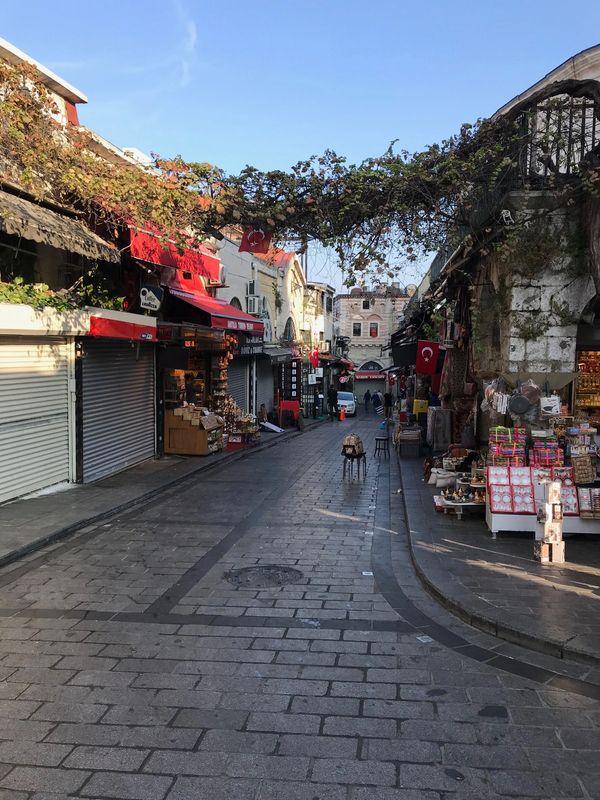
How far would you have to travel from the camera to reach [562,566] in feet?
22.6

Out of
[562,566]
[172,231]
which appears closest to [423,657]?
[562,566]

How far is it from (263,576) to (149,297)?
8463mm

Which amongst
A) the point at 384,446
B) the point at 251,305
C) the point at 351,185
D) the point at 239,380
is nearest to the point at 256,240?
the point at 351,185

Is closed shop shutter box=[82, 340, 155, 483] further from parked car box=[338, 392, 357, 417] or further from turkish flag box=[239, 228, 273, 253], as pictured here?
parked car box=[338, 392, 357, 417]

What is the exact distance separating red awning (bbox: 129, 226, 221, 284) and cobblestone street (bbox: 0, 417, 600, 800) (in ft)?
19.5

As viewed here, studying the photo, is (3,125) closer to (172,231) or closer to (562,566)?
(172,231)

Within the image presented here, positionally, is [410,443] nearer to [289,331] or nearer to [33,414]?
[33,414]

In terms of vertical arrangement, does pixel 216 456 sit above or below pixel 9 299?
below

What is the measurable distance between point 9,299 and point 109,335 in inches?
86.1

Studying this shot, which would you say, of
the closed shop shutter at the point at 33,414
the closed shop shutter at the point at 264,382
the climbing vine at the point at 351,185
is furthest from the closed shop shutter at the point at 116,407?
the closed shop shutter at the point at 264,382

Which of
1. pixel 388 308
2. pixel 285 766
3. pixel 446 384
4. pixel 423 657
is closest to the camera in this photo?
pixel 285 766

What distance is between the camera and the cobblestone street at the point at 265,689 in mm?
3379

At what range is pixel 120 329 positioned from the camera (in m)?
12.0

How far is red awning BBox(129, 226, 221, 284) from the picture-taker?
1168 centimetres
